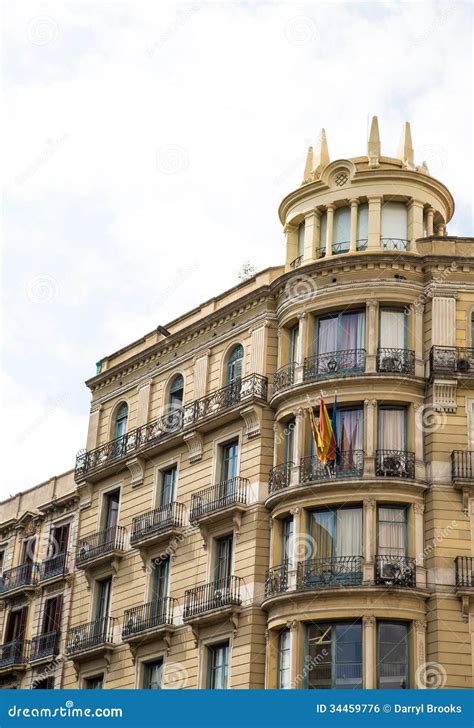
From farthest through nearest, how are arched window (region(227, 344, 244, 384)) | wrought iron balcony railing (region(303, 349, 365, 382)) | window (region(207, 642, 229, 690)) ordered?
arched window (region(227, 344, 244, 384)), wrought iron balcony railing (region(303, 349, 365, 382)), window (region(207, 642, 229, 690))

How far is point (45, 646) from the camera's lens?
5397 centimetres

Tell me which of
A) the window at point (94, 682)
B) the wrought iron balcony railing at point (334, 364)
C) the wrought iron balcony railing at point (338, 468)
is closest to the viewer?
the wrought iron balcony railing at point (338, 468)


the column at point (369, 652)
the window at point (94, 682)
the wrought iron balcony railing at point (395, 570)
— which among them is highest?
the wrought iron balcony railing at point (395, 570)

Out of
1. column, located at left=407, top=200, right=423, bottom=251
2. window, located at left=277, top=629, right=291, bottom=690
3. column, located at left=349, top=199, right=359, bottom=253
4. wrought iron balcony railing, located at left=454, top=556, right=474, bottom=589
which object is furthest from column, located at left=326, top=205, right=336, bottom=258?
window, located at left=277, top=629, right=291, bottom=690

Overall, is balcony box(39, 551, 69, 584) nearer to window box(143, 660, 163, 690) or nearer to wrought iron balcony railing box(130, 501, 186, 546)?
wrought iron balcony railing box(130, 501, 186, 546)

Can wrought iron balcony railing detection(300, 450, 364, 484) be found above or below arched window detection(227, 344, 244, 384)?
below

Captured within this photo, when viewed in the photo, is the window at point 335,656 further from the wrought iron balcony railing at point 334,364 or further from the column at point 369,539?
the wrought iron balcony railing at point 334,364

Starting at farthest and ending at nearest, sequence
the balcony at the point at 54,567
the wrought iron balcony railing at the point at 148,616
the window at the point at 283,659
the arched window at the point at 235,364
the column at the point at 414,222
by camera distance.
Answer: the balcony at the point at 54,567
the arched window at the point at 235,364
the wrought iron balcony railing at the point at 148,616
the column at the point at 414,222
the window at the point at 283,659

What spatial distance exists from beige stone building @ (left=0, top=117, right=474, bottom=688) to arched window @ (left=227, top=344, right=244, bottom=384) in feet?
0.40

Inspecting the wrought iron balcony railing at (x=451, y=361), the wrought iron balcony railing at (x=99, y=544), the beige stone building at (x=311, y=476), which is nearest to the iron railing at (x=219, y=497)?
the beige stone building at (x=311, y=476)

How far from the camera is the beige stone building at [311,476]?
4066cm

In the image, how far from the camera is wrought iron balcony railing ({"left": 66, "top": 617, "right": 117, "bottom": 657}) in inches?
1933

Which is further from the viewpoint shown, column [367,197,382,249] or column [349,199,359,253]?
column [349,199,359,253]

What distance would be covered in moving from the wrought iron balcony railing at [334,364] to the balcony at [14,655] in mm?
19025
